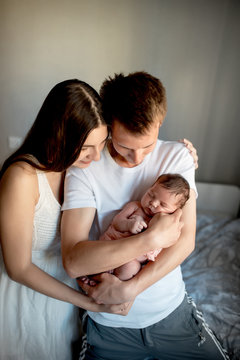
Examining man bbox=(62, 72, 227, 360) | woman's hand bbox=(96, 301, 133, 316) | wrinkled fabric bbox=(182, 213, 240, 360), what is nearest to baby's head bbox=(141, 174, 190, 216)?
man bbox=(62, 72, 227, 360)

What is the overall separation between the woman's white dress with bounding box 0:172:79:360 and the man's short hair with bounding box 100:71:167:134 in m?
0.37

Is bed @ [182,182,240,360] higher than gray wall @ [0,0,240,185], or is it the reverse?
Answer: gray wall @ [0,0,240,185]

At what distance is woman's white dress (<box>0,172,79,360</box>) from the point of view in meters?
1.14

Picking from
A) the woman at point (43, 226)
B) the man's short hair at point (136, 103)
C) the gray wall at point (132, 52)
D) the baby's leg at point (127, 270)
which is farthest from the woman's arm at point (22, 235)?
the gray wall at point (132, 52)

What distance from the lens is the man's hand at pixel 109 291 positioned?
1008 mm

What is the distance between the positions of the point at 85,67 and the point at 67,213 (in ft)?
5.17

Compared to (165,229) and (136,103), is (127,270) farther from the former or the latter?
(136,103)

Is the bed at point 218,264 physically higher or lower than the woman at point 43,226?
lower

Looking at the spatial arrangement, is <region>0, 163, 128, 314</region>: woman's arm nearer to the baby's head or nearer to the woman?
the woman

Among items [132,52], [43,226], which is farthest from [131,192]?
[132,52]

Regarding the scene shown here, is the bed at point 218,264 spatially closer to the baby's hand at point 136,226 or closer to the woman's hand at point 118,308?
the woman's hand at point 118,308

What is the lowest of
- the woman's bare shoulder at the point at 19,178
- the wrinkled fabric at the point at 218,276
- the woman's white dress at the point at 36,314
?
the wrinkled fabric at the point at 218,276

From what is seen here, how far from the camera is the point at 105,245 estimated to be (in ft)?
3.28

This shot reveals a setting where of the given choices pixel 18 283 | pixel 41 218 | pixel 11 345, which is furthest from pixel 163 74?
pixel 11 345
